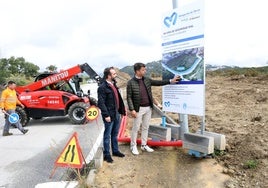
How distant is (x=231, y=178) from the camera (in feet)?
19.7

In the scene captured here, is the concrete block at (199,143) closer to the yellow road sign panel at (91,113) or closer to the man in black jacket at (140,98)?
the man in black jacket at (140,98)

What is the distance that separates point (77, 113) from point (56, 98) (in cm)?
110

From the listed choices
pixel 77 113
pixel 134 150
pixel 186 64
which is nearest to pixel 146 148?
pixel 134 150

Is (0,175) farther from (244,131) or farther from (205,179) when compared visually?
(244,131)

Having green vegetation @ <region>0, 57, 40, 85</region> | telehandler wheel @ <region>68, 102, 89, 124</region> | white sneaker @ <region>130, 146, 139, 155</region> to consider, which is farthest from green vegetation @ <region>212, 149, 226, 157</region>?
green vegetation @ <region>0, 57, 40, 85</region>

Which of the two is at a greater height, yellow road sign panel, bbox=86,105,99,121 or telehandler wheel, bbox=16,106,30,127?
yellow road sign panel, bbox=86,105,99,121

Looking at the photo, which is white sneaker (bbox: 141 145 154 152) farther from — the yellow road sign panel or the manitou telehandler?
the manitou telehandler

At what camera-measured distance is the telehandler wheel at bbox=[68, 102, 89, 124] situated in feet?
43.8

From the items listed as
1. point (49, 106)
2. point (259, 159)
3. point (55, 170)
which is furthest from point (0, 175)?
point (49, 106)

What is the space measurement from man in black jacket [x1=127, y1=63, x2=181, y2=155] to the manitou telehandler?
232 inches

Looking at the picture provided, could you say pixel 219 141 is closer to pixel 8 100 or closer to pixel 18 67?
pixel 8 100

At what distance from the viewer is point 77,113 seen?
44.2ft

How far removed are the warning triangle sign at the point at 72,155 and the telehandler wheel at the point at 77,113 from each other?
6754mm

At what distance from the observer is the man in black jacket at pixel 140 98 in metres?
7.42
